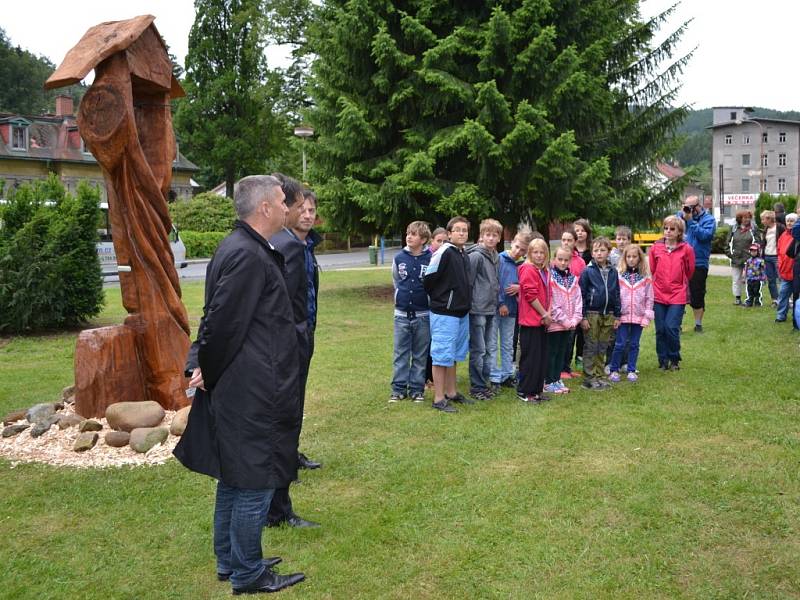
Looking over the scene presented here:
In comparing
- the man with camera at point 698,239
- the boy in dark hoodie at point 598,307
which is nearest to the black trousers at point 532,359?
the boy in dark hoodie at point 598,307

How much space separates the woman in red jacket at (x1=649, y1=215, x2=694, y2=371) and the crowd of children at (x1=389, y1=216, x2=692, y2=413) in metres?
0.01

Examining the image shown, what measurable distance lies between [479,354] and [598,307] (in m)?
1.51

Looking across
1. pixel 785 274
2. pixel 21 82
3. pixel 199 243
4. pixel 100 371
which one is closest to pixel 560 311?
pixel 100 371

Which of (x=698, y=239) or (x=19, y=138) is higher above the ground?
(x=19, y=138)

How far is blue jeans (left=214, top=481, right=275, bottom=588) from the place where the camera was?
3.51 metres

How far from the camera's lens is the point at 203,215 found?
3881 centimetres

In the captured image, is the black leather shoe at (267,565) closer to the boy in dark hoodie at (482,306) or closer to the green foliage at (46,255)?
the boy in dark hoodie at (482,306)

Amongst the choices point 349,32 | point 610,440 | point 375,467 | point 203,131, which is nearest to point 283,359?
point 375,467

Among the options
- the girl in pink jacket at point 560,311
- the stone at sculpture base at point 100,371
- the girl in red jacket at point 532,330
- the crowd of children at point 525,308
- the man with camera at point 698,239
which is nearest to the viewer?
the stone at sculpture base at point 100,371

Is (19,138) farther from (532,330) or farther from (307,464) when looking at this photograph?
(307,464)

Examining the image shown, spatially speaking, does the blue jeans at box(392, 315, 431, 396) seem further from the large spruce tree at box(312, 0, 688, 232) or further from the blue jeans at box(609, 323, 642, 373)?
the large spruce tree at box(312, 0, 688, 232)

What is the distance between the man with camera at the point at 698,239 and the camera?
11.2 meters

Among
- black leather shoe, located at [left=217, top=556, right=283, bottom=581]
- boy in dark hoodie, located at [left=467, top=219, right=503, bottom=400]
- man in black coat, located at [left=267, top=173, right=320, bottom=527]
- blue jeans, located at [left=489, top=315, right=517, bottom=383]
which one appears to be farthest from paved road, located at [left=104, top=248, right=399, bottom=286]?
black leather shoe, located at [left=217, top=556, right=283, bottom=581]

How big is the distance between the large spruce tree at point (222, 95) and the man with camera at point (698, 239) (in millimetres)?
37078
